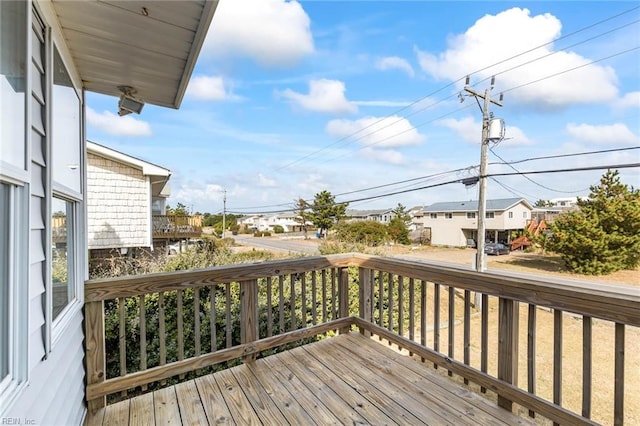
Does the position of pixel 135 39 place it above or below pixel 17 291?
above

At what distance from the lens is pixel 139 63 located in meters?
1.86

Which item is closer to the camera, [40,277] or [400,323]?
[40,277]

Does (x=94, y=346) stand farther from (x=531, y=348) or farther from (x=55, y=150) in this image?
(x=531, y=348)

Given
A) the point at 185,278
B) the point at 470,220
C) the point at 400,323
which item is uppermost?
the point at 185,278

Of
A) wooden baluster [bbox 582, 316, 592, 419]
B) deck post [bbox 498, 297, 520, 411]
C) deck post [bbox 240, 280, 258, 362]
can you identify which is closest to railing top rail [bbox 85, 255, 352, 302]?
deck post [bbox 240, 280, 258, 362]

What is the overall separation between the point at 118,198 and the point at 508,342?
9005mm

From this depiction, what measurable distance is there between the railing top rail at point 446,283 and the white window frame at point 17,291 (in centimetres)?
103

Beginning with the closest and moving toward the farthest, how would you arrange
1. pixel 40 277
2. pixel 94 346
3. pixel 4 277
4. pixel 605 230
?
pixel 4 277
pixel 40 277
pixel 94 346
pixel 605 230

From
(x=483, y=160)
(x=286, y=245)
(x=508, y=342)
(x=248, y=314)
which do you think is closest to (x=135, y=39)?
(x=248, y=314)

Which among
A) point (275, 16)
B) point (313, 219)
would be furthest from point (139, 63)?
point (313, 219)

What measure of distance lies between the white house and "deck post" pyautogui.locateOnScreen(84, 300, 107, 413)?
23.0 ft

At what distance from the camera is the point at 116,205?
8.03m

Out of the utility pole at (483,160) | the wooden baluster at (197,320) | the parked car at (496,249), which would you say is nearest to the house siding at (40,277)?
the wooden baluster at (197,320)

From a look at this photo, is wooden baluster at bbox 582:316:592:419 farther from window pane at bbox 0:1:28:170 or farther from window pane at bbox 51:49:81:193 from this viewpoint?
window pane at bbox 51:49:81:193
